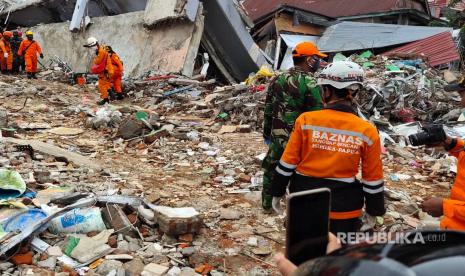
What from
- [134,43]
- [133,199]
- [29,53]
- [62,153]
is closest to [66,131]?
[62,153]

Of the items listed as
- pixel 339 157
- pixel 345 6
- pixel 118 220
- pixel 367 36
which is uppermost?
pixel 345 6

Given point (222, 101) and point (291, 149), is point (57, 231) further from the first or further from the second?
point (222, 101)

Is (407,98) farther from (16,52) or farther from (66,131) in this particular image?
(16,52)

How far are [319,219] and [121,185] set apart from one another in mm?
3613

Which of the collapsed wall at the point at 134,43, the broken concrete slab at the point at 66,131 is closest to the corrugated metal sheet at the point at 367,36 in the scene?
the collapsed wall at the point at 134,43

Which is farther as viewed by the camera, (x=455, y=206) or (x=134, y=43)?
(x=134, y=43)

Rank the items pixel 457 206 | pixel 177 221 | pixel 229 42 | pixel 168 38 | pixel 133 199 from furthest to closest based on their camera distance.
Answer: pixel 229 42 → pixel 168 38 → pixel 133 199 → pixel 177 221 → pixel 457 206

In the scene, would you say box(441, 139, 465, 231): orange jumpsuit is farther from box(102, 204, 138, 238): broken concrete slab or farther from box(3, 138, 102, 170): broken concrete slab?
box(3, 138, 102, 170): broken concrete slab

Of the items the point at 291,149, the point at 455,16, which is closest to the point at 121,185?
the point at 291,149

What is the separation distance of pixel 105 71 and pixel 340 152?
786 centimetres

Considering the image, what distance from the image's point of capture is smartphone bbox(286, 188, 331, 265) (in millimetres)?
1154

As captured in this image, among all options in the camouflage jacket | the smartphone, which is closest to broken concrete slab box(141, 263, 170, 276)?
the camouflage jacket

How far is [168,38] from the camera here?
11.7 m

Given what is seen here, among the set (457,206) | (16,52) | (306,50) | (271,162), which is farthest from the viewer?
(16,52)
